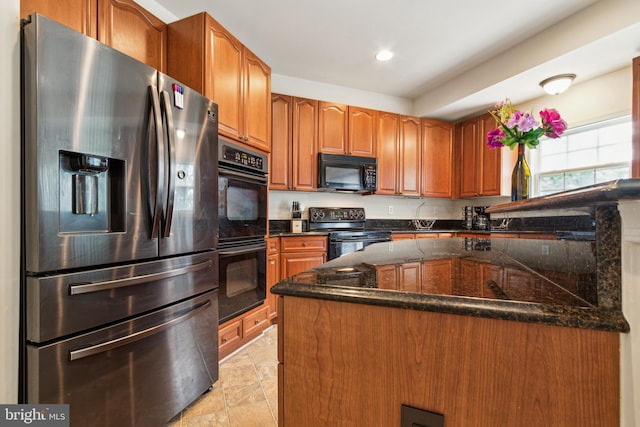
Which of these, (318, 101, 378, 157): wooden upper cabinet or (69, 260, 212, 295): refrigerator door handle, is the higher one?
(318, 101, 378, 157): wooden upper cabinet

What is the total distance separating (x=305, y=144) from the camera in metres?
3.22

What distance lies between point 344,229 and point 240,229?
170 centimetres

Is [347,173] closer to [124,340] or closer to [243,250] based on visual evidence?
[243,250]

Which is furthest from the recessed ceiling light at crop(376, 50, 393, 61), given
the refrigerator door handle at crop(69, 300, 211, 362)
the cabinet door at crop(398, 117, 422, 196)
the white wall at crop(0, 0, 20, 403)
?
the refrigerator door handle at crop(69, 300, 211, 362)

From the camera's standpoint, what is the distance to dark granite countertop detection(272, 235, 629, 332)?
1.64ft

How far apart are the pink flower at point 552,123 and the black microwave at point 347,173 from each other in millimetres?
1897

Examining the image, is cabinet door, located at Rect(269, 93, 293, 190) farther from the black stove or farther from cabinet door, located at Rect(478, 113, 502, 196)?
cabinet door, located at Rect(478, 113, 502, 196)

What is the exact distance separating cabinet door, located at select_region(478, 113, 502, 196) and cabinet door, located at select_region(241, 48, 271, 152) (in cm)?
277

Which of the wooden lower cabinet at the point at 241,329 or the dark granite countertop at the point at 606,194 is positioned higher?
the dark granite countertop at the point at 606,194

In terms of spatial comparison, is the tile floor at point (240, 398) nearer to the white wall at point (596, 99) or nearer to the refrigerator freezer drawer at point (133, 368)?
the refrigerator freezer drawer at point (133, 368)

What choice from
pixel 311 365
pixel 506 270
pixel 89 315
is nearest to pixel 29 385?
pixel 89 315

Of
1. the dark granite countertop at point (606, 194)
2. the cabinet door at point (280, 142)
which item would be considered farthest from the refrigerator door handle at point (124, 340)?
the cabinet door at point (280, 142)

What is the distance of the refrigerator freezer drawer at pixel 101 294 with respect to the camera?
0.97 metres

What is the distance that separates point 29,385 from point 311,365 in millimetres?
1080
